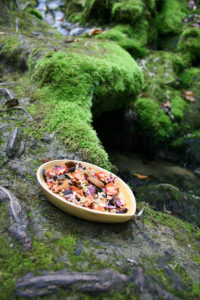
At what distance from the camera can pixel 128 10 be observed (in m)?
7.52

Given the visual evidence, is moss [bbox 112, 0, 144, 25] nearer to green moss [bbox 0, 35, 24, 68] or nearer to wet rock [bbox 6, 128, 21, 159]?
green moss [bbox 0, 35, 24, 68]

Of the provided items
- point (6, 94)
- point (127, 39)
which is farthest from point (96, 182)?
point (127, 39)

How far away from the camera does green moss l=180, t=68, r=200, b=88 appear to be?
7031mm

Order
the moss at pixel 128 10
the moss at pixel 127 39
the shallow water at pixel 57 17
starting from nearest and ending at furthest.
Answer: the moss at pixel 127 39, the moss at pixel 128 10, the shallow water at pixel 57 17

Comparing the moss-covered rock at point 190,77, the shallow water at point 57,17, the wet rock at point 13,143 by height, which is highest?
the shallow water at point 57,17

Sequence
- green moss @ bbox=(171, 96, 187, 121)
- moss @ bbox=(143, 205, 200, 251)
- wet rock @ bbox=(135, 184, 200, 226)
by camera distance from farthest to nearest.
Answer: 1. green moss @ bbox=(171, 96, 187, 121)
2. wet rock @ bbox=(135, 184, 200, 226)
3. moss @ bbox=(143, 205, 200, 251)

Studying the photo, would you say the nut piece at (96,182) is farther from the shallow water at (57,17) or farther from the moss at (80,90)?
the shallow water at (57,17)

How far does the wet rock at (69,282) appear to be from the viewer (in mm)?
1470

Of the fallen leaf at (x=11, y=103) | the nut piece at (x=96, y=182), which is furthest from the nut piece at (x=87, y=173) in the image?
the fallen leaf at (x=11, y=103)

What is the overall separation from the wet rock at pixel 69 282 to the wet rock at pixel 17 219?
296mm

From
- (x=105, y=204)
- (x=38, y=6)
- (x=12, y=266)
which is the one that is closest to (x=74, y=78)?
(x=105, y=204)

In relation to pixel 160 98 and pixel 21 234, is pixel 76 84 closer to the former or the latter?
pixel 21 234

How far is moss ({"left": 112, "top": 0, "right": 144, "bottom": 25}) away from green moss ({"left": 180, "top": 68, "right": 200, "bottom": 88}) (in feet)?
8.73

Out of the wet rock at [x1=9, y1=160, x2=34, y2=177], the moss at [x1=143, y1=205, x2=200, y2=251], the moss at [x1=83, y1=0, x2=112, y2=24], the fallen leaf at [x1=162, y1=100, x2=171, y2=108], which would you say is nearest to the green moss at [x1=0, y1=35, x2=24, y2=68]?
the wet rock at [x1=9, y1=160, x2=34, y2=177]
